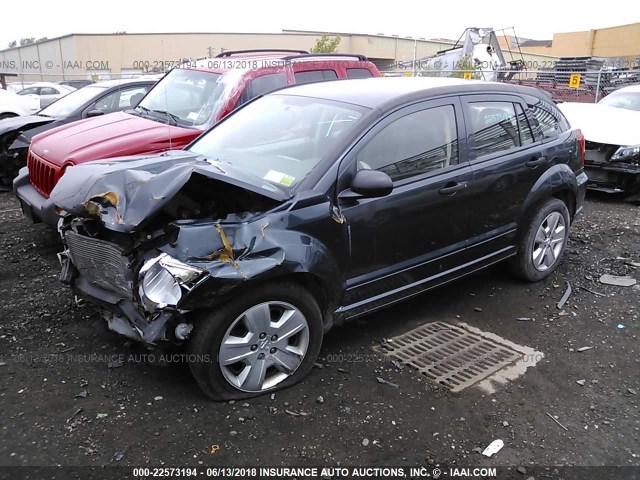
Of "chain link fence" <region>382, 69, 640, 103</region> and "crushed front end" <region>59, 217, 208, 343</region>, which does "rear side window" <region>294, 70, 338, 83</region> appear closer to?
"crushed front end" <region>59, 217, 208, 343</region>

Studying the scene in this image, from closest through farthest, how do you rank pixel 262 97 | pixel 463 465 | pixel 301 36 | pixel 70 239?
1. pixel 463 465
2. pixel 70 239
3. pixel 262 97
4. pixel 301 36

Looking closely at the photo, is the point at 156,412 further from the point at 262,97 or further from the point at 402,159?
the point at 262,97

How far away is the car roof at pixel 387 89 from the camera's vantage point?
3.73 m

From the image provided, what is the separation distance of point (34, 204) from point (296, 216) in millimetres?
3199

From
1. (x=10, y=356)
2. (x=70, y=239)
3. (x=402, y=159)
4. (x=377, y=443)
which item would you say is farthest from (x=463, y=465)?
(x=10, y=356)

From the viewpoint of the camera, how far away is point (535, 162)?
4.48m

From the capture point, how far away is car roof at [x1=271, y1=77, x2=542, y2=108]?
3.73m

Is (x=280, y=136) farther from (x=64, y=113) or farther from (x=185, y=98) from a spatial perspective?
(x=64, y=113)

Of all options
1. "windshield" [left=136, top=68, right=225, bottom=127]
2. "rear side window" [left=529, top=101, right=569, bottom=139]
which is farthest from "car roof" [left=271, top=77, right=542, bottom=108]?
"windshield" [left=136, top=68, right=225, bottom=127]

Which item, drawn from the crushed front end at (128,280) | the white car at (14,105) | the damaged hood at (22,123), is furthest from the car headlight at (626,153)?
the white car at (14,105)

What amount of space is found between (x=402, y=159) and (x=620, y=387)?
2021 mm

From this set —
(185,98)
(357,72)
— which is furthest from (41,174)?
(357,72)

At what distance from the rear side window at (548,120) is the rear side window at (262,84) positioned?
2760mm

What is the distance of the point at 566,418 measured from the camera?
3.07 metres
